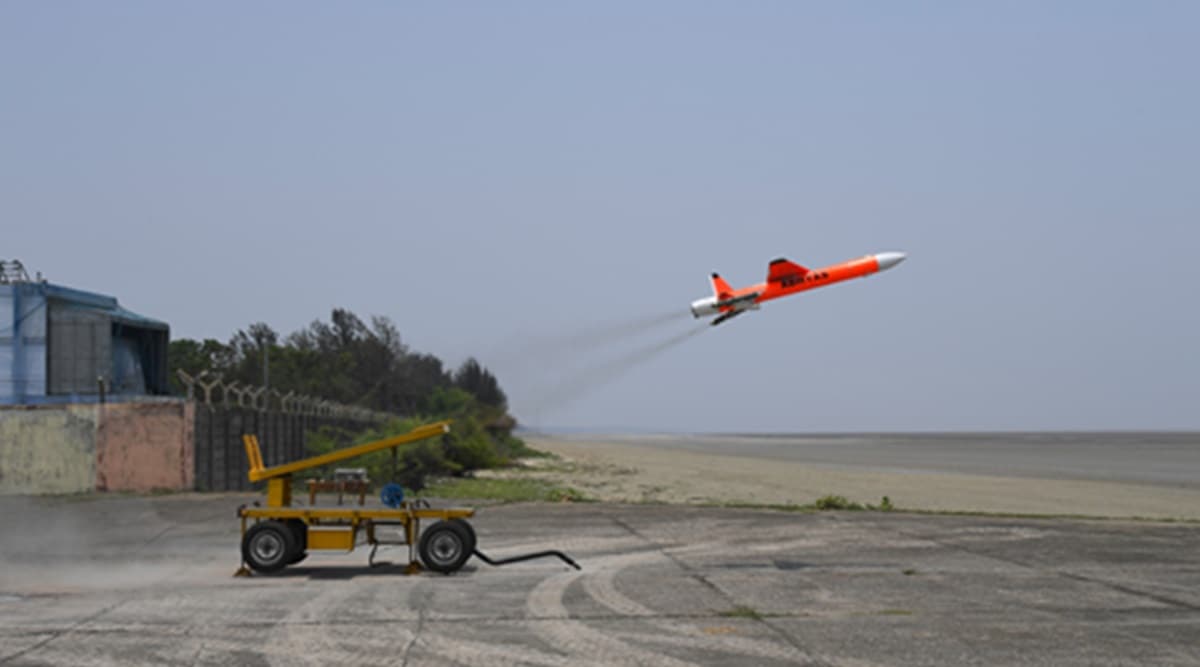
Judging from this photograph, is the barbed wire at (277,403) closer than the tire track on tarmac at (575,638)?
No

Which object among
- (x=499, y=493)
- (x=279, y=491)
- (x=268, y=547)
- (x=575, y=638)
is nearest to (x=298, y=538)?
(x=268, y=547)

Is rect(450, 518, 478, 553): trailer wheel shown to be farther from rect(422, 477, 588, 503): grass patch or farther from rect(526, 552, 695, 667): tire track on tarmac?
rect(422, 477, 588, 503): grass patch

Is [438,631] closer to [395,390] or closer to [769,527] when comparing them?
[769,527]

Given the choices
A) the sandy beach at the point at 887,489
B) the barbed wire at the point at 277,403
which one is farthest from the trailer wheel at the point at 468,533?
the sandy beach at the point at 887,489

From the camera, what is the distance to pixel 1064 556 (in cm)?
2202

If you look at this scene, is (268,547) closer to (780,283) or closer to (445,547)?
(445,547)

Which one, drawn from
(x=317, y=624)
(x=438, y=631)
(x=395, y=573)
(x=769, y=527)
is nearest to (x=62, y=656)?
(x=317, y=624)

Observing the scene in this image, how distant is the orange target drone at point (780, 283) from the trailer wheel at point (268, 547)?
478 inches

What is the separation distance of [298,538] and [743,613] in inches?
297

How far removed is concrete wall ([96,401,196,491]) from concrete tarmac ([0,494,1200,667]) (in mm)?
6293

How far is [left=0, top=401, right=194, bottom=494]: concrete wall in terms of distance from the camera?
111 feet

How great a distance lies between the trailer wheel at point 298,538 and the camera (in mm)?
19303

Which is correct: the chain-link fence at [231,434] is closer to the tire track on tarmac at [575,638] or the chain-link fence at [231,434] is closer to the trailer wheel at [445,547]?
the trailer wheel at [445,547]

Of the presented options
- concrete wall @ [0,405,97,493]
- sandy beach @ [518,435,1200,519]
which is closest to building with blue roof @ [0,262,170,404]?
concrete wall @ [0,405,97,493]
